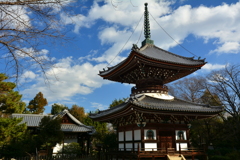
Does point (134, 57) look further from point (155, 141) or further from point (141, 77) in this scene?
point (155, 141)

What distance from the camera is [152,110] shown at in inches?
570

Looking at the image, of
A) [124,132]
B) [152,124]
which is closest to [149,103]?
[152,124]

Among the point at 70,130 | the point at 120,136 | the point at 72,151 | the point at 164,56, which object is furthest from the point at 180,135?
the point at 70,130

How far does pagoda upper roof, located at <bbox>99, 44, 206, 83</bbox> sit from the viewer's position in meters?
15.6

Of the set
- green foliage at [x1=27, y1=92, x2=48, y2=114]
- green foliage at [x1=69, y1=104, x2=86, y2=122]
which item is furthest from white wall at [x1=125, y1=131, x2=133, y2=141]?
green foliage at [x1=27, y1=92, x2=48, y2=114]

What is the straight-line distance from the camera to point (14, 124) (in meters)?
19.3

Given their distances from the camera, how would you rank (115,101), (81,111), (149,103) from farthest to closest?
(81,111), (115,101), (149,103)

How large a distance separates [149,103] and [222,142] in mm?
17481

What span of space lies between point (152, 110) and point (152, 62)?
12.4 ft

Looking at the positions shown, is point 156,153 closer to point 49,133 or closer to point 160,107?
point 160,107

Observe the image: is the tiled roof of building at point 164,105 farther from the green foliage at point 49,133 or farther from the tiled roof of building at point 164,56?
the green foliage at point 49,133

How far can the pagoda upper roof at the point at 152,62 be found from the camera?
1558 cm

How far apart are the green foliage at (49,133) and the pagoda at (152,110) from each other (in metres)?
5.70

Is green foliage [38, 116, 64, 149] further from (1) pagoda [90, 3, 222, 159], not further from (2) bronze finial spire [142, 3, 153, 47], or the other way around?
(2) bronze finial spire [142, 3, 153, 47]
